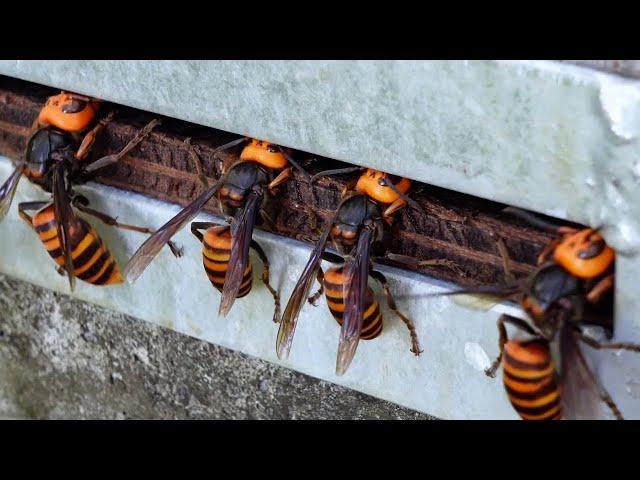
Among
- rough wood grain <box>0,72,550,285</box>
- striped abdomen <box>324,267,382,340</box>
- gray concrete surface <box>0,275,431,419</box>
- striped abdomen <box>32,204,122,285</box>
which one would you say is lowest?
gray concrete surface <box>0,275,431,419</box>

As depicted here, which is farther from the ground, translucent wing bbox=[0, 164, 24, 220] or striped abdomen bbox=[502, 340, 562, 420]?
translucent wing bbox=[0, 164, 24, 220]

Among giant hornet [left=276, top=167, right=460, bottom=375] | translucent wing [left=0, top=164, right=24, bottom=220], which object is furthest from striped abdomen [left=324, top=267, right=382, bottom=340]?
translucent wing [left=0, top=164, right=24, bottom=220]

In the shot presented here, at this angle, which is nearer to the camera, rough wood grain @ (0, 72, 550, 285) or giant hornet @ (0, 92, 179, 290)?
rough wood grain @ (0, 72, 550, 285)

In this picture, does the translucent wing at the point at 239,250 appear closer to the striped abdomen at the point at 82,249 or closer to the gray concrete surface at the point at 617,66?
the striped abdomen at the point at 82,249

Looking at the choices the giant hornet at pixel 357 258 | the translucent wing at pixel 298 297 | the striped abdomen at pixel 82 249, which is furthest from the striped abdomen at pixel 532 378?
the striped abdomen at pixel 82 249

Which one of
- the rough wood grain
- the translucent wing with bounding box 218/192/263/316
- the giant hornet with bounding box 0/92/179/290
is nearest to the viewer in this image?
the rough wood grain

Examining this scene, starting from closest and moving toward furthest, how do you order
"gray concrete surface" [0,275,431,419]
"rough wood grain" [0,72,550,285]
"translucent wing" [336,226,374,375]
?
"rough wood grain" [0,72,550,285] → "translucent wing" [336,226,374,375] → "gray concrete surface" [0,275,431,419]

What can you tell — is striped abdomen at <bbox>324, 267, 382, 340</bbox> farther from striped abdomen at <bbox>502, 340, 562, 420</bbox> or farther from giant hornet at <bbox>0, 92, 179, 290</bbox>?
giant hornet at <bbox>0, 92, 179, 290</bbox>
